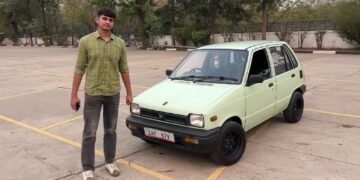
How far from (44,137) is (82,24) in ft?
130

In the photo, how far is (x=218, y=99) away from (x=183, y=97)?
18.6 inches

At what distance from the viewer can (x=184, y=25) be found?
2917 centimetres

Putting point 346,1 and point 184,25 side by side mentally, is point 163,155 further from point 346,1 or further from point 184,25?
point 184,25

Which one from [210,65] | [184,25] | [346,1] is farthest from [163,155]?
[184,25]

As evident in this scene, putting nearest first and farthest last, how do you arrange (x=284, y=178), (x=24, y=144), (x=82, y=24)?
(x=284, y=178) → (x=24, y=144) → (x=82, y=24)

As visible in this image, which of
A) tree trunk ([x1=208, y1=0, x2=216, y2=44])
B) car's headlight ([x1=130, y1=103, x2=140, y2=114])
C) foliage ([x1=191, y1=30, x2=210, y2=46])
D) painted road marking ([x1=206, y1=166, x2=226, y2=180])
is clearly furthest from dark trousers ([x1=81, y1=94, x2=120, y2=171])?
tree trunk ([x1=208, y1=0, x2=216, y2=44])

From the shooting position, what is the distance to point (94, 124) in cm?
430

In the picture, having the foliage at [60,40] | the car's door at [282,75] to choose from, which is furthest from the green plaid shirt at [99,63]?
the foliage at [60,40]

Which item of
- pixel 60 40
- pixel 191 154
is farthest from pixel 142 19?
pixel 191 154

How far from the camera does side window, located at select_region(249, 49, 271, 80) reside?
5.50 meters

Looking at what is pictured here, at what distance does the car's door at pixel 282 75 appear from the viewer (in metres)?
5.96

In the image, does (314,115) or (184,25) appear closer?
(314,115)

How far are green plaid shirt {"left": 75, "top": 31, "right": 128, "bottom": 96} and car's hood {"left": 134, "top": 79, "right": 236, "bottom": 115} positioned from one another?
0.72 meters

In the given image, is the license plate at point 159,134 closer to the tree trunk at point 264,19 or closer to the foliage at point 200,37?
the tree trunk at point 264,19
